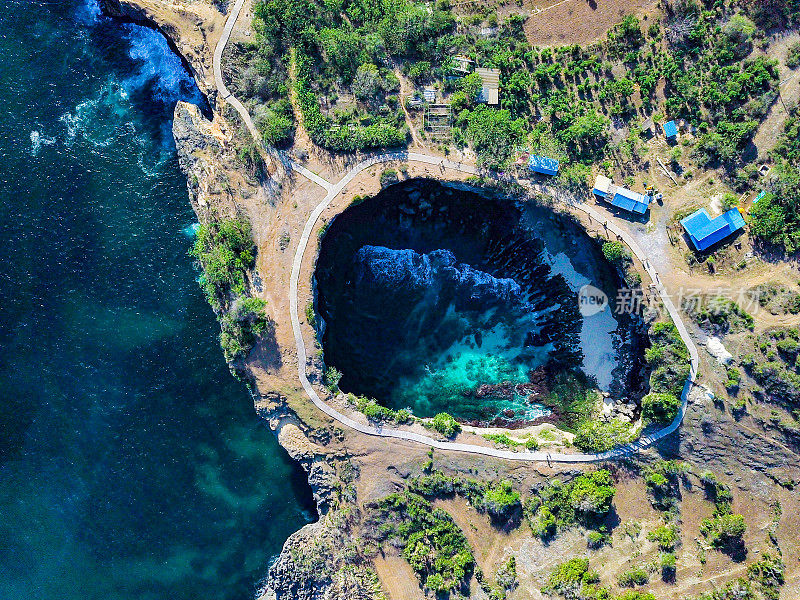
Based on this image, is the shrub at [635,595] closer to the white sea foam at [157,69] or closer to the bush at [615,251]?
the bush at [615,251]

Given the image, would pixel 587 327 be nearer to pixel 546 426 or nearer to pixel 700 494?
pixel 546 426

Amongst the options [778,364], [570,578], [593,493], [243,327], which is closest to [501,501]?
[593,493]

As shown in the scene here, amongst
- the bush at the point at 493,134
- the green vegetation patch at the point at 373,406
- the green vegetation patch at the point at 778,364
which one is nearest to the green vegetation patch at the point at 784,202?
the green vegetation patch at the point at 778,364

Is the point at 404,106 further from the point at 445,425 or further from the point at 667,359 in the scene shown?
the point at 667,359

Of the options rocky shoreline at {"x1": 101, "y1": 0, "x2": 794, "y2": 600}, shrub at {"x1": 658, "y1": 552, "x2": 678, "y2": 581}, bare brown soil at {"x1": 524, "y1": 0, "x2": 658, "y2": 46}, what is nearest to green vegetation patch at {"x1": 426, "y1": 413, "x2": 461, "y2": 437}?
rocky shoreline at {"x1": 101, "y1": 0, "x2": 794, "y2": 600}

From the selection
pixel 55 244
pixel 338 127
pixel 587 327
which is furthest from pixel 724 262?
pixel 55 244
